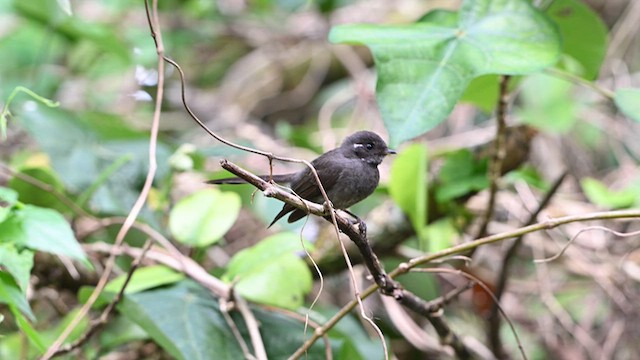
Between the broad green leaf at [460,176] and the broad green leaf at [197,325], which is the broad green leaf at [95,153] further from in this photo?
the broad green leaf at [460,176]

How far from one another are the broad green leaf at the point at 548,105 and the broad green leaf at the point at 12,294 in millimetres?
1820

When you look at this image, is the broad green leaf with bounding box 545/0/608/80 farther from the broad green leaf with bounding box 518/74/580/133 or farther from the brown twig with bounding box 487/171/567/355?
the brown twig with bounding box 487/171/567/355

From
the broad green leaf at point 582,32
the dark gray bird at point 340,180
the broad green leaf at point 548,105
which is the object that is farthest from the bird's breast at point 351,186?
the broad green leaf at point 548,105

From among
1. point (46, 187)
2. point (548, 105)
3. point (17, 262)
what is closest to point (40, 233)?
point (17, 262)

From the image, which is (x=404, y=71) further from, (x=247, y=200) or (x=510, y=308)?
(x=510, y=308)

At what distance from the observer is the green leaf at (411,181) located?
2.29 meters

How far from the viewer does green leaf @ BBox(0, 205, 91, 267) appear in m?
1.60

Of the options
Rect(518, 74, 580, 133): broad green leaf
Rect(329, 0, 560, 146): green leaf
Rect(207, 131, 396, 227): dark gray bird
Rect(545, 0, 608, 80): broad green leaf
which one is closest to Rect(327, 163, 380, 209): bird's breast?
Rect(207, 131, 396, 227): dark gray bird

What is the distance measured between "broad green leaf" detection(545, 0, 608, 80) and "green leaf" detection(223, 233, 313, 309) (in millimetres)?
1083

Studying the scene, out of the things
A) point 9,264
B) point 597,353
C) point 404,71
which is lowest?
point 597,353

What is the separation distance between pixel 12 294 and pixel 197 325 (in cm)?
49

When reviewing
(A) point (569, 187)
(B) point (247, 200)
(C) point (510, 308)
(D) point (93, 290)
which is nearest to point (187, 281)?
(D) point (93, 290)

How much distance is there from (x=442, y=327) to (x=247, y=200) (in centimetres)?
86

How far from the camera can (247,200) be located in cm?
256
